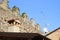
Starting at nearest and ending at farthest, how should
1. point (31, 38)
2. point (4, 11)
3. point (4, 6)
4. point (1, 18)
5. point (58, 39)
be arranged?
point (31, 38)
point (58, 39)
point (1, 18)
point (4, 11)
point (4, 6)

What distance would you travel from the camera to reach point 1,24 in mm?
51969

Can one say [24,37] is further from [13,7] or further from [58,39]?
[13,7]

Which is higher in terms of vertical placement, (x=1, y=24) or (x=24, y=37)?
(x=1, y=24)

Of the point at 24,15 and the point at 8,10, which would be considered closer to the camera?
the point at 8,10

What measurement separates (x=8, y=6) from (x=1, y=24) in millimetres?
21449

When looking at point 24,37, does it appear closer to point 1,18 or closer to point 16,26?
point 16,26

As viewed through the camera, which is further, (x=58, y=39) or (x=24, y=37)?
(x=58, y=39)

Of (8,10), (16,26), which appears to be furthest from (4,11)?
(16,26)

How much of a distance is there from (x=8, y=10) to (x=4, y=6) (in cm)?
293

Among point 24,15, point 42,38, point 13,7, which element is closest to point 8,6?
point 13,7

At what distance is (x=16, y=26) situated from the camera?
32.5 meters

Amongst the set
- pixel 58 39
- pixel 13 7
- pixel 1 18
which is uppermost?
pixel 13 7

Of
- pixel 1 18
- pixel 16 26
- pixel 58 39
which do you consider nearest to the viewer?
pixel 58 39

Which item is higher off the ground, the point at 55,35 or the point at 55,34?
the point at 55,34
